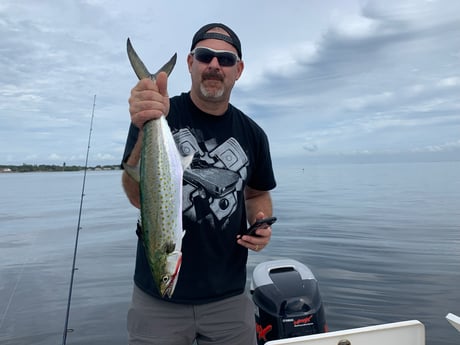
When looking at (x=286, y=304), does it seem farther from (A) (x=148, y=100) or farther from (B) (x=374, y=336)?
(A) (x=148, y=100)

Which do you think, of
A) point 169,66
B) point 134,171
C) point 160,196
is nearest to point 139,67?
point 169,66

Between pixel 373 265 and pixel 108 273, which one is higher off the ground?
pixel 373 265

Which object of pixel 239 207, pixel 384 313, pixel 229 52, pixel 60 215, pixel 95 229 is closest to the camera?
pixel 229 52

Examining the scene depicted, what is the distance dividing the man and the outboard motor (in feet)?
2.92

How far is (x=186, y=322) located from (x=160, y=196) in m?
1.06

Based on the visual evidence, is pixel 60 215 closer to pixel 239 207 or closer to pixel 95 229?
pixel 95 229

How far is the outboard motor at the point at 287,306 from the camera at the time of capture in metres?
3.51

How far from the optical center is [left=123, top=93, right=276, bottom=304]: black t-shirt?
8.10 feet

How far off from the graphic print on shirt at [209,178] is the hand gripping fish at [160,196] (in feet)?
1.70

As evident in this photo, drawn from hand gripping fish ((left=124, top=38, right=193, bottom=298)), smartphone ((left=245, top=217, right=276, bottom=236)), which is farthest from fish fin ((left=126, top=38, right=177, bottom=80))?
smartphone ((left=245, top=217, right=276, bottom=236))

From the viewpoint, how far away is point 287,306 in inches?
140

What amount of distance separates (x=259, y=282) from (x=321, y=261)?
565cm

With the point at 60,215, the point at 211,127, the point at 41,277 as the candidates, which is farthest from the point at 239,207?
the point at 60,215

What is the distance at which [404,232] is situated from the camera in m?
12.8
